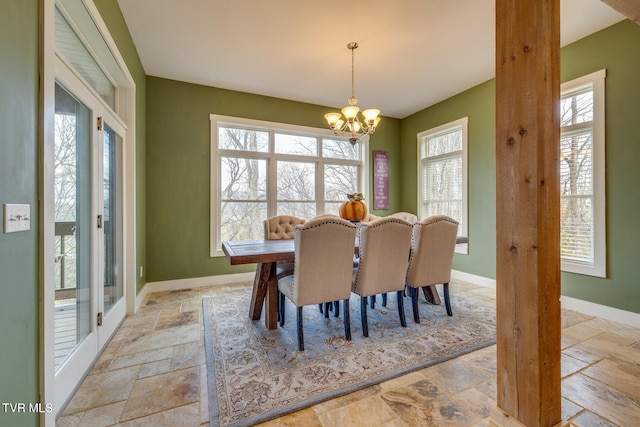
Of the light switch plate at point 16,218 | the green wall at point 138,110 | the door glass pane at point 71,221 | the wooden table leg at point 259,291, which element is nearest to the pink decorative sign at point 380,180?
the wooden table leg at point 259,291

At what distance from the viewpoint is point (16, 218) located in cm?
102

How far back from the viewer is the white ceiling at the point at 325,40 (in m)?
2.44

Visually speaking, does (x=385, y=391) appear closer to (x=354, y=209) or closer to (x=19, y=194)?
(x=354, y=209)

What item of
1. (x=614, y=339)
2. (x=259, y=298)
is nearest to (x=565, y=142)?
(x=614, y=339)

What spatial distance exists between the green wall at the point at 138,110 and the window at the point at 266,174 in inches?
33.8

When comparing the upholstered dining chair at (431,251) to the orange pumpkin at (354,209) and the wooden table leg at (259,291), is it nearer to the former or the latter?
the orange pumpkin at (354,209)

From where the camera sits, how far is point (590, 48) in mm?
2865

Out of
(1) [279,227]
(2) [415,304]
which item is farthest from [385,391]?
(1) [279,227]

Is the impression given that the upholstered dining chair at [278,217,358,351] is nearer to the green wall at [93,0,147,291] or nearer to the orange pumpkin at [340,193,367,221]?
the orange pumpkin at [340,193,367,221]

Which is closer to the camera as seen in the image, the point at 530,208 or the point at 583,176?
the point at 530,208

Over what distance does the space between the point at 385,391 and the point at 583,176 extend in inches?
123

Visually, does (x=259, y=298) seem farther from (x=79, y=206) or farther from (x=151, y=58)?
(x=151, y=58)

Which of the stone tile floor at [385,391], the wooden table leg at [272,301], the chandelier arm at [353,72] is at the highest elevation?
the chandelier arm at [353,72]

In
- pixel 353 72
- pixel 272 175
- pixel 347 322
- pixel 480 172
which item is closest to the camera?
pixel 347 322
